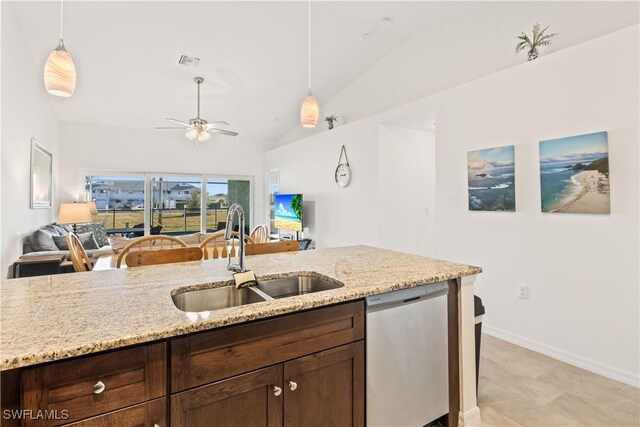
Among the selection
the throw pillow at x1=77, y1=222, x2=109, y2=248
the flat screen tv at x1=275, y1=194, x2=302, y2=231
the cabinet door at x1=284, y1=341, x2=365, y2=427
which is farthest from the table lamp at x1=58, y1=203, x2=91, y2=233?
the cabinet door at x1=284, y1=341, x2=365, y2=427

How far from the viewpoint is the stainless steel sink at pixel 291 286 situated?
1.71 m

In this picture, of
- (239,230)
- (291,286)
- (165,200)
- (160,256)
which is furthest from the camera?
(165,200)

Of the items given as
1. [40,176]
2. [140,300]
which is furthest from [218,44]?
[140,300]

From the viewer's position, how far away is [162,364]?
1028 mm

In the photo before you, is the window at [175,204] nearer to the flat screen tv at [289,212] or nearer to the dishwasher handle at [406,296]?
the flat screen tv at [289,212]

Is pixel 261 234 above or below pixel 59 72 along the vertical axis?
below

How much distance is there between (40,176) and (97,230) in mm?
1615

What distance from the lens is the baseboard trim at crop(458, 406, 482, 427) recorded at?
178 centimetres

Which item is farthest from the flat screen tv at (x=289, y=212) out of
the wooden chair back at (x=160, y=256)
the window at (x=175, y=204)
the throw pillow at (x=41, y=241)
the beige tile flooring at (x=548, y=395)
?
the beige tile flooring at (x=548, y=395)

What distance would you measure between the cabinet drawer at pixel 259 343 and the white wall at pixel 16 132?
3.21 meters

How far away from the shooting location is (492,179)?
313cm

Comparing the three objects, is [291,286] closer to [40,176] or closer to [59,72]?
[59,72]

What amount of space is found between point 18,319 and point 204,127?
389 cm

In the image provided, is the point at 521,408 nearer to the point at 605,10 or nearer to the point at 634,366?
the point at 634,366
